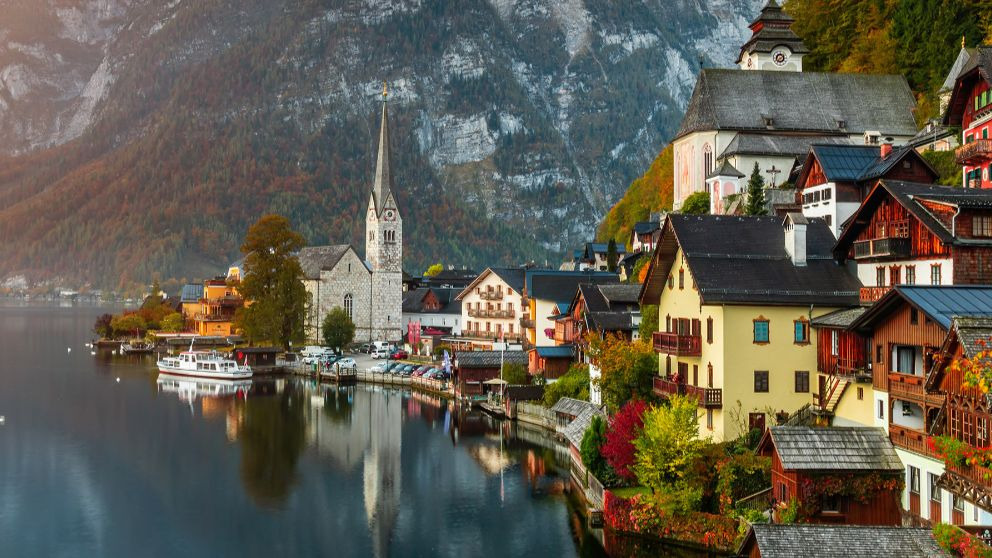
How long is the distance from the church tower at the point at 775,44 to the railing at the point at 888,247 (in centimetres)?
6107

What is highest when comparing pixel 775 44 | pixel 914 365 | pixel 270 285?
pixel 775 44

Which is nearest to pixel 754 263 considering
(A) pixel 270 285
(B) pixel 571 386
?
(B) pixel 571 386

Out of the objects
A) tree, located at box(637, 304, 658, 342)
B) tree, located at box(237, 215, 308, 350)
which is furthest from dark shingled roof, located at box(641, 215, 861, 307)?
tree, located at box(237, 215, 308, 350)

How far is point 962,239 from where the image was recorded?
1241 inches

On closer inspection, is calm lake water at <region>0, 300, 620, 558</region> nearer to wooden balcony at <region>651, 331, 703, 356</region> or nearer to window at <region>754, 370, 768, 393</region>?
wooden balcony at <region>651, 331, 703, 356</region>

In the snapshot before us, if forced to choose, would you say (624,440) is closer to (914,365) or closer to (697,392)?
(697,392)

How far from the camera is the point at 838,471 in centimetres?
2948

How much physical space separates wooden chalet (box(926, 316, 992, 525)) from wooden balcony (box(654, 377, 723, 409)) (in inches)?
492

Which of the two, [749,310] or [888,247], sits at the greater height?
[888,247]

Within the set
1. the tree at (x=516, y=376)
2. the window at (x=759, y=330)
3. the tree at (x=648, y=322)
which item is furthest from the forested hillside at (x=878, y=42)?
the window at (x=759, y=330)

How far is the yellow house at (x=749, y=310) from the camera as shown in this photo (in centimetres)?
3722

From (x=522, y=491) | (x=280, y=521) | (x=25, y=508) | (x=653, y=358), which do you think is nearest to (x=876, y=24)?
(x=653, y=358)

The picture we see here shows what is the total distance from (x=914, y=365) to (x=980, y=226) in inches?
234

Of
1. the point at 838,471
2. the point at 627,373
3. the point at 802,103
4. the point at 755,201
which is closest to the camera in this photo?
the point at 838,471
